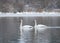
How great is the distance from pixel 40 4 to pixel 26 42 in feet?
48.1

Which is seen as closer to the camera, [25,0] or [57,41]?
[57,41]

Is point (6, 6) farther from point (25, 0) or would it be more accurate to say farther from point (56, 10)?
point (56, 10)

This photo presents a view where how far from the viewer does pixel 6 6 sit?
1866 centimetres

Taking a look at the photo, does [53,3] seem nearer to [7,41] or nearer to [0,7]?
[0,7]

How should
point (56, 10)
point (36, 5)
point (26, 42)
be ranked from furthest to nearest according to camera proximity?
point (36, 5)
point (56, 10)
point (26, 42)

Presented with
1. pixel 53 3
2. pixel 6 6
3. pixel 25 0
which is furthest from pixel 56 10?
pixel 6 6

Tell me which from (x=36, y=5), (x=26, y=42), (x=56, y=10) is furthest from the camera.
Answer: (x=36, y=5)

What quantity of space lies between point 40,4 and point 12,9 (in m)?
2.73

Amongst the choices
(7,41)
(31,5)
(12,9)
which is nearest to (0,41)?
(7,41)

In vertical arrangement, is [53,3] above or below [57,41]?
above

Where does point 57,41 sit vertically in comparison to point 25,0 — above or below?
below

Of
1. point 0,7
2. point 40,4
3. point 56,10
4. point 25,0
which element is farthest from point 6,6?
point 56,10

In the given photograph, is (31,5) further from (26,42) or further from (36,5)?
(26,42)

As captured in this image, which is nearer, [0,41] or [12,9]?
[0,41]
